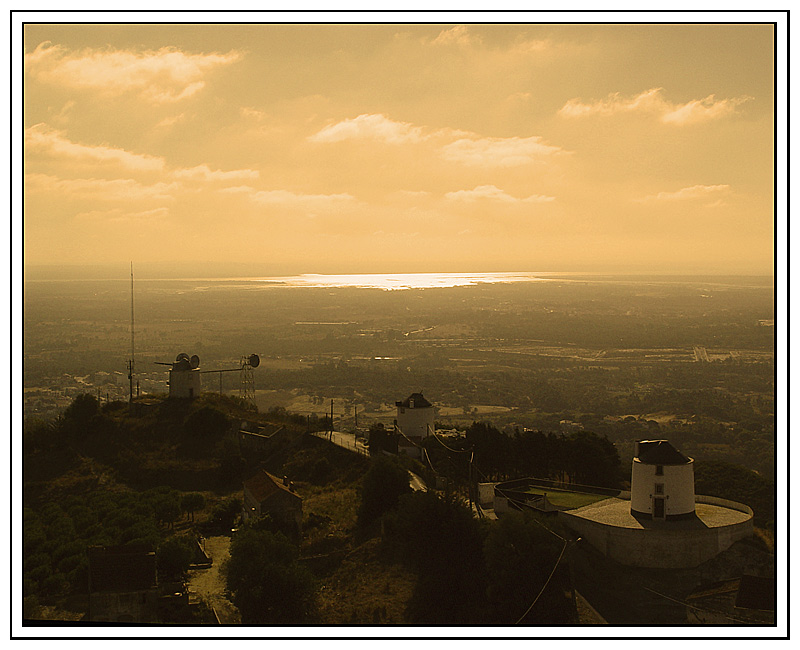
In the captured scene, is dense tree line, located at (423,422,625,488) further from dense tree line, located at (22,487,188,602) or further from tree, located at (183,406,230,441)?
tree, located at (183,406,230,441)

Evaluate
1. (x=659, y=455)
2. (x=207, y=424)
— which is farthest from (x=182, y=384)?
(x=659, y=455)

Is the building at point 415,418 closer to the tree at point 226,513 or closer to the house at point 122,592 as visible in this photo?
the tree at point 226,513

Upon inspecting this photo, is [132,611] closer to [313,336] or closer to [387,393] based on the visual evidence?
[387,393]

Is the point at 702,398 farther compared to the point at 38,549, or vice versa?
the point at 702,398

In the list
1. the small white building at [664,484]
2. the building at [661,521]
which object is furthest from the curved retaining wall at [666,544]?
the small white building at [664,484]
